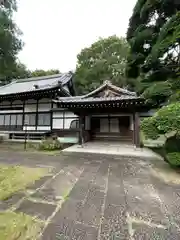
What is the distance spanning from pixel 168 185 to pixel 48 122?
8704mm

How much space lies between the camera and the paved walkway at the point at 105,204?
5.51 ft

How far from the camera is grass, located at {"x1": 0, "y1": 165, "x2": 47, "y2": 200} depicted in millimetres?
2693

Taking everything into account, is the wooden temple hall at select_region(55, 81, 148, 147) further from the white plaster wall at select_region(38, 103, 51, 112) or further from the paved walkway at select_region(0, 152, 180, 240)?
the paved walkway at select_region(0, 152, 180, 240)

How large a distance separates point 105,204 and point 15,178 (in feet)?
7.17

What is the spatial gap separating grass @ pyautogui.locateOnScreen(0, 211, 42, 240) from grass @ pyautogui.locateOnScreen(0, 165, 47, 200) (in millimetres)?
634

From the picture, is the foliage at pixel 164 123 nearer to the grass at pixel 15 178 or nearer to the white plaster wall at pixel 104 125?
the grass at pixel 15 178

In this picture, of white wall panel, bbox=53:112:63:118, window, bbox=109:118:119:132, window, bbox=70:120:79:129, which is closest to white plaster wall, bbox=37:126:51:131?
white wall panel, bbox=53:112:63:118

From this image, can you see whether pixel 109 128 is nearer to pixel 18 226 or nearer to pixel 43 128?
pixel 43 128

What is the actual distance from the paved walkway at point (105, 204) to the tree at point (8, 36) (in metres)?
9.34

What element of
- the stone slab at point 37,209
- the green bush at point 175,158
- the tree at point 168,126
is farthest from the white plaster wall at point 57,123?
the stone slab at point 37,209

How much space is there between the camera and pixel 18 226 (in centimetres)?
173

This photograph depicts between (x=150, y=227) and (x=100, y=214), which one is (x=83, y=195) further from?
(x=150, y=227)

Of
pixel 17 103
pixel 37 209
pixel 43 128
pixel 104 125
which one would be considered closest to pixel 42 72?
pixel 17 103

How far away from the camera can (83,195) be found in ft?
8.44
